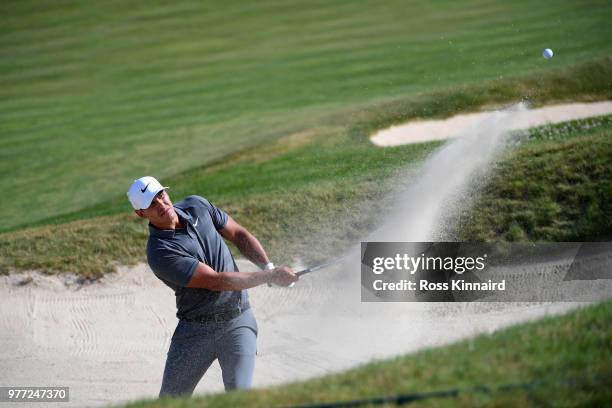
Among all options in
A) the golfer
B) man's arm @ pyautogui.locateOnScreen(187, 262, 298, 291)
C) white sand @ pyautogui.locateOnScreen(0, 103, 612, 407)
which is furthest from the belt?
white sand @ pyautogui.locateOnScreen(0, 103, 612, 407)

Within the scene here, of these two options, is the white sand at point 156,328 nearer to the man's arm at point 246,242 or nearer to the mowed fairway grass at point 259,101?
the mowed fairway grass at point 259,101

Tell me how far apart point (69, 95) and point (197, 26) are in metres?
7.15

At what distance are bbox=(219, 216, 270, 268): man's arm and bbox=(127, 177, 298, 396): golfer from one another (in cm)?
25

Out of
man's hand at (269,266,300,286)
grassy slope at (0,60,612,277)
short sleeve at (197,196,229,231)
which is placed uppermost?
short sleeve at (197,196,229,231)

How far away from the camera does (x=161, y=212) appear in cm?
646

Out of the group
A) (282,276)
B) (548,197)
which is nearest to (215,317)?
(282,276)

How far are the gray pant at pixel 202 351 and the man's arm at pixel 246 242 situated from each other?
66cm

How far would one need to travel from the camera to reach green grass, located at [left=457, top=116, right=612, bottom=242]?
896 centimetres

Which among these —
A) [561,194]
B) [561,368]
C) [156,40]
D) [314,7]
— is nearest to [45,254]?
[561,194]

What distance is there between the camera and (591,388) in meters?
4.61

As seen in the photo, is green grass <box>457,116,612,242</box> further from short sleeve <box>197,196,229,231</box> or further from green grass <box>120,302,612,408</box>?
green grass <box>120,302,612,408</box>

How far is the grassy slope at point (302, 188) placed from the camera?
33.7ft

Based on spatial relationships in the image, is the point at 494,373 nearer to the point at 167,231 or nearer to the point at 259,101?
the point at 167,231

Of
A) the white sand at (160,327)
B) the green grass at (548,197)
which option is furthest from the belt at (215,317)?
the green grass at (548,197)
